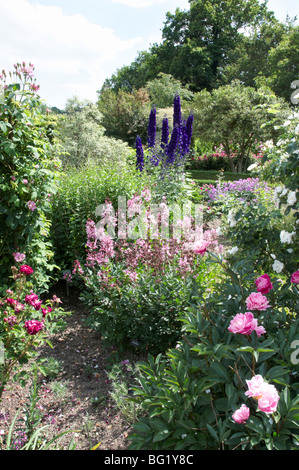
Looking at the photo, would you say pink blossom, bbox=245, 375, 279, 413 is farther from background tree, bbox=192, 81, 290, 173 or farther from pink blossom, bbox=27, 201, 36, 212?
background tree, bbox=192, 81, 290, 173

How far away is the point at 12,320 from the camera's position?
7.01 feet

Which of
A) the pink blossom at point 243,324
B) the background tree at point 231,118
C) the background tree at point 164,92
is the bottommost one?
the pink blossom at point 243,324

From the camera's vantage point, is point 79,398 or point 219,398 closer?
point 219,398

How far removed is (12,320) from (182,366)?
1.12m

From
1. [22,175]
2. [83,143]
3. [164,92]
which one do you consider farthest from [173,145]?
[164,92]

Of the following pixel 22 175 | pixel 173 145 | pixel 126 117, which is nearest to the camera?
pixel 22 175

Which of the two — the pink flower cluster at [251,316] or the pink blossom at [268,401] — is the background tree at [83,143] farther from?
the pink blossom at [268,401]

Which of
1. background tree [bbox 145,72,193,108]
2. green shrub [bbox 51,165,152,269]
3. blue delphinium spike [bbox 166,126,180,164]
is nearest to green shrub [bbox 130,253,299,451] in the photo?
green shrub [bbox 51,165,152,269]

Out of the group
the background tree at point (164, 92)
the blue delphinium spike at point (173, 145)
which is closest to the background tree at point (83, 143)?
the blue delphinium spike at point (173, 145)

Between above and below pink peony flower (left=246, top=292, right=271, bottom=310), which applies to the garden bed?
below

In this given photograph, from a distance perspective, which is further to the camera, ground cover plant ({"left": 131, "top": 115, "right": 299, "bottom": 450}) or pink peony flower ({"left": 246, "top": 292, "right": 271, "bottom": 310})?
pink peony flower ({"left": 246, "top": 292, "right": 271, "bottom": 310})

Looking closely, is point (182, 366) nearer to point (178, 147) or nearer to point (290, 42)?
point (178, 147)

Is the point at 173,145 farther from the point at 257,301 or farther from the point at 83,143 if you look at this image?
the point at 257,301

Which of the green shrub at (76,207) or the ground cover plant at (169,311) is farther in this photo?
the green shrub at (76,207)
